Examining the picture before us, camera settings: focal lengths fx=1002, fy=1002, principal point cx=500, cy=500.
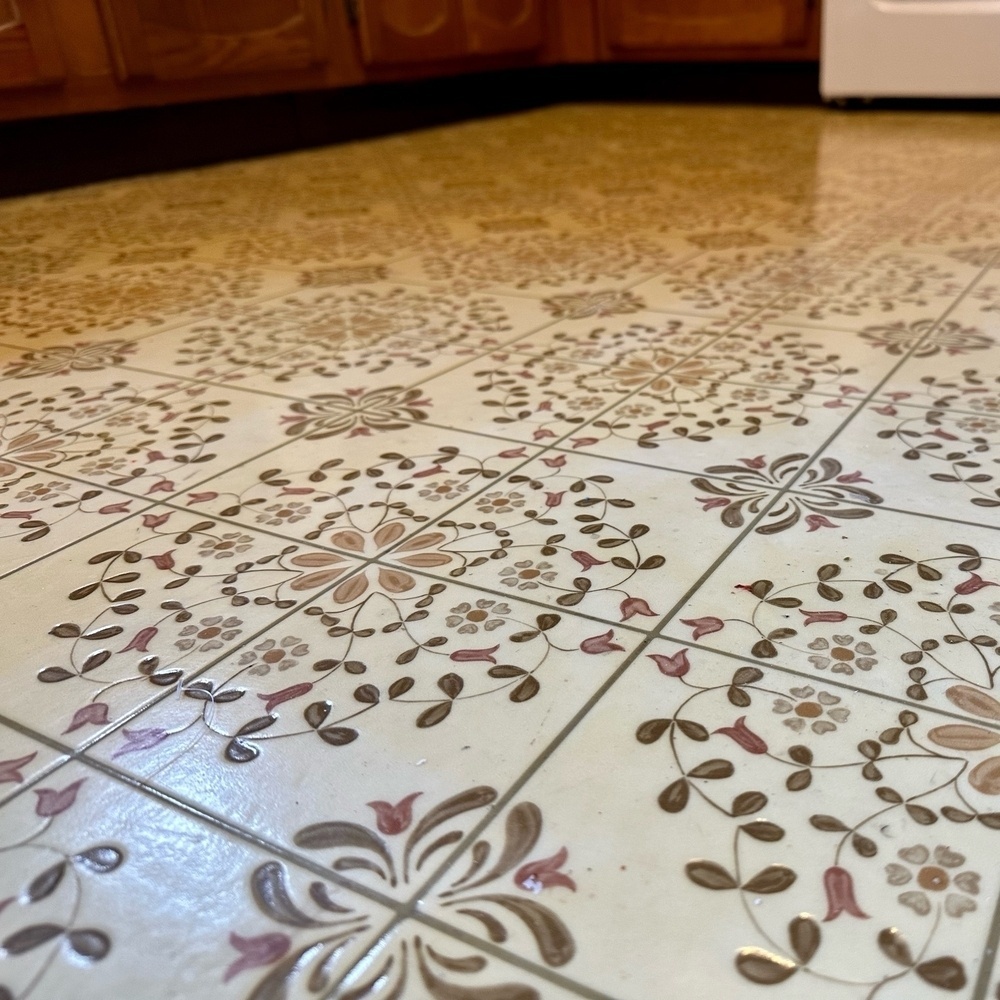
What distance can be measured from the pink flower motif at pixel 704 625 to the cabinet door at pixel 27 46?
2.41 m

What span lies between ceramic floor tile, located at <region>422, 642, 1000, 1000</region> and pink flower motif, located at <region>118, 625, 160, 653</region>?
334 millimetres

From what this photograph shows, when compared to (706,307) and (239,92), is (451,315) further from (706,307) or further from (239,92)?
(239,92)

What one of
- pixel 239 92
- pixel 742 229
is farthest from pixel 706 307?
pixel 239 92

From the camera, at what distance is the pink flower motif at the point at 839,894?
1.69 feet

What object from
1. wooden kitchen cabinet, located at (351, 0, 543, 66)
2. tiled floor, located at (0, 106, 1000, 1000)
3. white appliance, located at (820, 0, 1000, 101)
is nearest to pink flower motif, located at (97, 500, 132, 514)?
tiled floor, located at (0, 106, 1000, 1000)

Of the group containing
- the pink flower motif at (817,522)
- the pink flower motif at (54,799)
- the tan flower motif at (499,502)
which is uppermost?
the pink flower motif at (54,799)

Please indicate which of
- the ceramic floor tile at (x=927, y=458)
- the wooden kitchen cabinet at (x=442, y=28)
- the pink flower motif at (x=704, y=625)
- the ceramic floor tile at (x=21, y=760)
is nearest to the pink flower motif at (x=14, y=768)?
the ceramic floor tile at (x=21, y=760)

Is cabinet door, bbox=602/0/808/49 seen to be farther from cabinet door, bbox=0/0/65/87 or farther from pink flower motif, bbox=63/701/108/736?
pink flower motif, bbox=63/701/108/736

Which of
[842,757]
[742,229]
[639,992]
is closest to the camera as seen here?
[639,992]

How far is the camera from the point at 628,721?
65cm

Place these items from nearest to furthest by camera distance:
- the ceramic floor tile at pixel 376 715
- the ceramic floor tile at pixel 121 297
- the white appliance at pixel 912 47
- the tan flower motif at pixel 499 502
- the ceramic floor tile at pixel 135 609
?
the ceramic floor tile at pixel 376 715, the ceramic floor tile at pixel 135 609, the tan flower motif at pixel 499 502, the ceramic floor tile at pixel 121 297, the white appliance at pixel 912 47

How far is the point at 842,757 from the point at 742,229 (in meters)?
1.52

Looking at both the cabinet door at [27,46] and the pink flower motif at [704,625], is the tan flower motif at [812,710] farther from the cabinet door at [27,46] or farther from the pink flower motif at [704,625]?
the cabinet door at [27,46]

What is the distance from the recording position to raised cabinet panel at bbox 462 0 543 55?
3.67 metres
